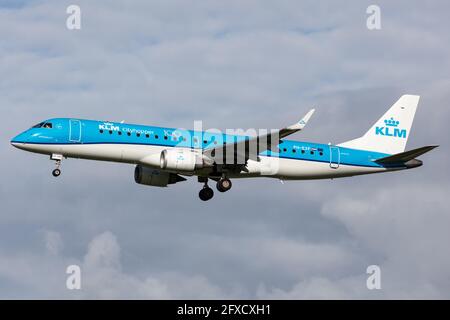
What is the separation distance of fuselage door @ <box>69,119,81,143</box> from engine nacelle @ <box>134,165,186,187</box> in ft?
24.7

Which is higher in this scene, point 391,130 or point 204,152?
point 391,130

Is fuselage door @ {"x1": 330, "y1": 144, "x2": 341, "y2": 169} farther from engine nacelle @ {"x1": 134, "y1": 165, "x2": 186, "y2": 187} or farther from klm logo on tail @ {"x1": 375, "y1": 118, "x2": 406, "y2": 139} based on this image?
engine nacelle @ {"x1": 134, "y1": 165, "x2": 186, "y2": 187}

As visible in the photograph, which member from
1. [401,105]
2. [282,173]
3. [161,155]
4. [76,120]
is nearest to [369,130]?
[401,105]

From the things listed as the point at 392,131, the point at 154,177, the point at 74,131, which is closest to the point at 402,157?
the point at 392,131

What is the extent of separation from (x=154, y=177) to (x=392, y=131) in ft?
58.7

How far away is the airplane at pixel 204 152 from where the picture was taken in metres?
56.8

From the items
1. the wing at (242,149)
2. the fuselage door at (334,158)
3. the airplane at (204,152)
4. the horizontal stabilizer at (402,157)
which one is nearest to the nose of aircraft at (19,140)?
the airplane at (204,152)

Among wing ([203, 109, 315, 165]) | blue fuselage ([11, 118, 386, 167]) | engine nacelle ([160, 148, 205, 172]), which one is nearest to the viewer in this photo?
wing ([203, 109, 315, 165])

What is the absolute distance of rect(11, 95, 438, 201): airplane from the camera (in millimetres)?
56781

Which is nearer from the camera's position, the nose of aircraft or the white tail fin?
the nose of aircraft

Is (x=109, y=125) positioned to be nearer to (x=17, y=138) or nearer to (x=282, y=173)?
(x=17, y=138)

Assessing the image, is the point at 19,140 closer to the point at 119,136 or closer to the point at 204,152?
the point at 119,136

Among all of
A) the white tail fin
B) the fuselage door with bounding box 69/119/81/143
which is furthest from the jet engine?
the white tail fin

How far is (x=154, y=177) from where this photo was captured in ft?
208
